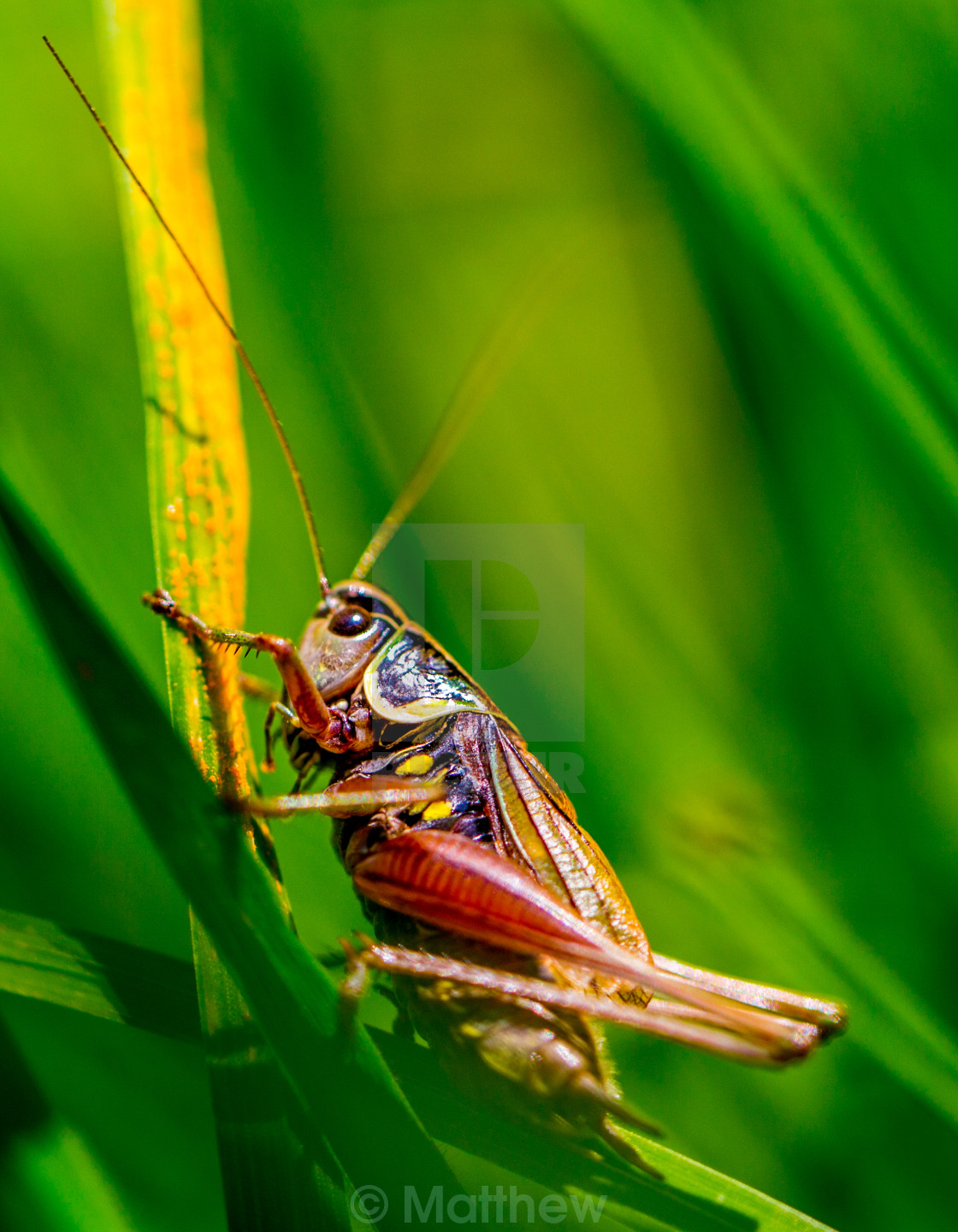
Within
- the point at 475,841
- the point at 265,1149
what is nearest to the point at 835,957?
the point at 475,841

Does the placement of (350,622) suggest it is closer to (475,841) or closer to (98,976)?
(475,841)

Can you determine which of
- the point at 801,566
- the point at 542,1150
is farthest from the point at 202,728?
the point at 801,566

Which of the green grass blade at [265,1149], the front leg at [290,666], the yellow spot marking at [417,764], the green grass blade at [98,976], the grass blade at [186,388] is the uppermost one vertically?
the grass blade at [186,388]

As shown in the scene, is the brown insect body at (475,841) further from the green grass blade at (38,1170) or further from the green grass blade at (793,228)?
the green grass blade at (793,228)

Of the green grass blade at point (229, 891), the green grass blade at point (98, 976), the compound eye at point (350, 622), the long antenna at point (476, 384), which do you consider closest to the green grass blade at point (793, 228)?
the long antenna at point (476, 384)

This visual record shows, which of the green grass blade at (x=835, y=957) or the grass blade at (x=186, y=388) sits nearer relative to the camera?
the grass blade at (x=186, y=388)

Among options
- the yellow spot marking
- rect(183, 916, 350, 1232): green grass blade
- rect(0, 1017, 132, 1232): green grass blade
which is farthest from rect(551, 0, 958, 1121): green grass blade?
rect(0, 1017, 132, 1232): green grass blade
